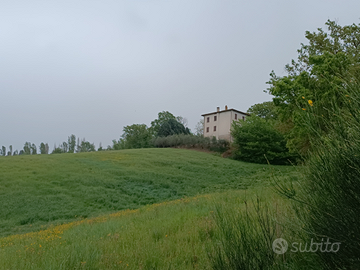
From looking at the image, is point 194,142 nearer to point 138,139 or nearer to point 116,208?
point 138,139

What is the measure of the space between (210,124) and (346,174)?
60.1 meters

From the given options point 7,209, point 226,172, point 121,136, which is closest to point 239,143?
point 226,172

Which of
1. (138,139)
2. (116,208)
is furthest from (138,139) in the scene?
(116,208)

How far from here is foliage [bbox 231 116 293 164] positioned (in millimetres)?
37250

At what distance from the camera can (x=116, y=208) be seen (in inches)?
611

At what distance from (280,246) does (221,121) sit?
56.5m

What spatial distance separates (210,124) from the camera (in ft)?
203

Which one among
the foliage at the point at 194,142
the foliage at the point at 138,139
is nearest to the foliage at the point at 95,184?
the foliage at the point at 194,142

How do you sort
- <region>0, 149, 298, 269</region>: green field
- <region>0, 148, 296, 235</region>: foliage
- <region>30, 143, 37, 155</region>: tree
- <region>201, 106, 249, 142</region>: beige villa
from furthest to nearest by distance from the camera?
<region>30, 143, 37, 155</region>: tree, <region>201, 106, 249, 142</region>: beige villa, <region>0, 148, 296, 235</region>: foliage, <region>0, 149, 298, 269</region>: green field

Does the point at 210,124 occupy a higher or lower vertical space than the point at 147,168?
higher

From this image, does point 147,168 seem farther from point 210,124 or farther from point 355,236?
point 210,124

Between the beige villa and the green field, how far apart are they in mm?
23554

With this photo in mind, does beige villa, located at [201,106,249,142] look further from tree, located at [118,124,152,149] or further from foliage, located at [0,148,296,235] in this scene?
foliage, located at [0,148,296,235]

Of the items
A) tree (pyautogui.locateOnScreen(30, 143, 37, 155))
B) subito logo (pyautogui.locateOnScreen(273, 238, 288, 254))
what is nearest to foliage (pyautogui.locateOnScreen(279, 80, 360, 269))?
subito logo (pyautogui.locateOnScreen(273, 238, 288, 254))
